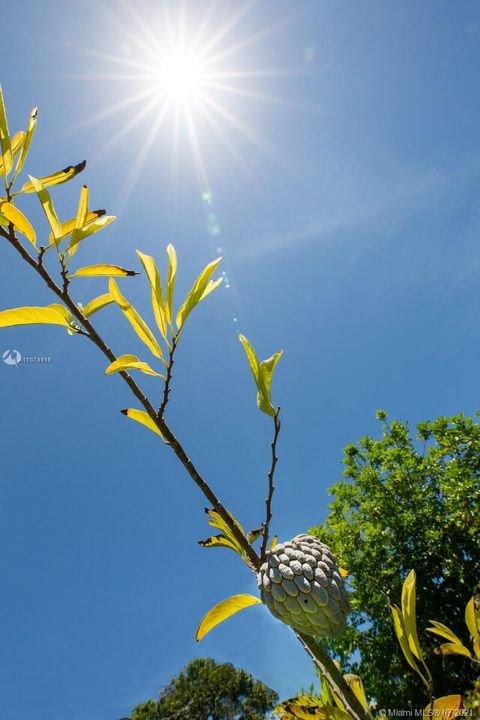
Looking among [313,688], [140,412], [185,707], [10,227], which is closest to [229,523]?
[140,412]

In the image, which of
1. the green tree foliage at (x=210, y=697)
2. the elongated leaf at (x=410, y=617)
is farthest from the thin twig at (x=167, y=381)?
the green tree foliage at (x=210, y=697)

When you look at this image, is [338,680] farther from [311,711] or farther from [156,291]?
[156,291]

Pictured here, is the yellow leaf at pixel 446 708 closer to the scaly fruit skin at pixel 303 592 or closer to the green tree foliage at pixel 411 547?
the scaly fruit skin at pixel 303 592

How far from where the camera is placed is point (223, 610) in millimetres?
712

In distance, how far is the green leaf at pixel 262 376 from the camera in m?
0.77

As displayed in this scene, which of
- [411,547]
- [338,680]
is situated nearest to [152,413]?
[338,680]

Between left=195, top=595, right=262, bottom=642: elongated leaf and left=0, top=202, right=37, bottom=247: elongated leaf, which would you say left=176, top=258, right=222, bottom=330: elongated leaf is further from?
left=195, top=595, right=262, bottom=642: elongated leaf

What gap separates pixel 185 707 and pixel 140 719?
1.70 meters

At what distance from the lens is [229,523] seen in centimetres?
70

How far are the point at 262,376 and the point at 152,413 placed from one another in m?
0.21

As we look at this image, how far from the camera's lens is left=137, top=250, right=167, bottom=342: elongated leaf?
79cm

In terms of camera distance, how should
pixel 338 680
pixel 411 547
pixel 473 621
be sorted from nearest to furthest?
pixel 338 680 < pixel 473 621 < pixel 411 547

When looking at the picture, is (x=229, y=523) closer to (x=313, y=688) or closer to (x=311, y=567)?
(x=311, y=567)


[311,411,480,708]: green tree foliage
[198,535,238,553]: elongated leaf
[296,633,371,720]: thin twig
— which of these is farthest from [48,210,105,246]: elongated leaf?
[311,411,480,708]: green tree foliage
